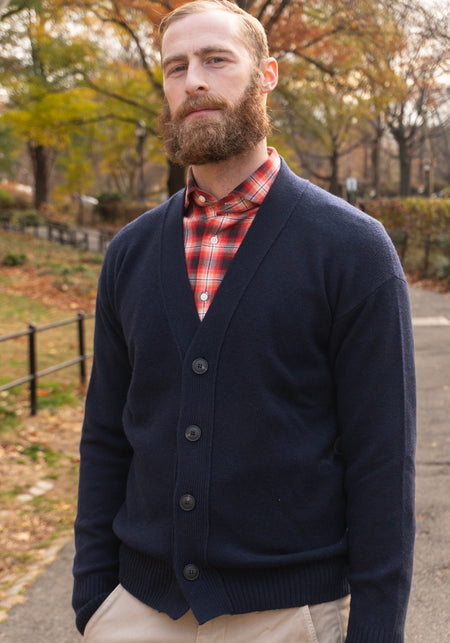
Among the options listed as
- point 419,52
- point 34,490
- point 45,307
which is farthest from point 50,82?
point 34,490

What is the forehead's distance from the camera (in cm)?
187

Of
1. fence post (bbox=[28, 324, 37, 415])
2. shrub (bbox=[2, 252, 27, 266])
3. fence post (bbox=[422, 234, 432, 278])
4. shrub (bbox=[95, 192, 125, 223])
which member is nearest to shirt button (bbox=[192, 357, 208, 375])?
fence post (bbox=[28, 324, 37, 415])

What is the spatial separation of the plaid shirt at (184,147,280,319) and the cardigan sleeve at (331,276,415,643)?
36 centimetres

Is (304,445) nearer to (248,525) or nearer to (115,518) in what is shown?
(248,525)

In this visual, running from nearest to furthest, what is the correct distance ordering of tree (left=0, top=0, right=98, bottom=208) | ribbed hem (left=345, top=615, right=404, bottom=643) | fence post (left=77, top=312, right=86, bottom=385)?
1. ribbed hem (left=345, top=615, right=404, bottom=643)
2. fence post (left=77, top=312, right=86, bottom=385)
3. tree (left=0, top=0, right=98, bottom=208)

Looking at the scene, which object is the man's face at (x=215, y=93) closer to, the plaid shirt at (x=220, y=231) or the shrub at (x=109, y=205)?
the plaid shirt at (x=220, y=231)

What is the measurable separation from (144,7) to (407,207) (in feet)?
33.3

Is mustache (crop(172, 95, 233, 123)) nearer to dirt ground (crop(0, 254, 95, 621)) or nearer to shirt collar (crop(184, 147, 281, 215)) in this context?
shirt collar (crop(184, 147, 281, 215))

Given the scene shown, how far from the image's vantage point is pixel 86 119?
59.6ft

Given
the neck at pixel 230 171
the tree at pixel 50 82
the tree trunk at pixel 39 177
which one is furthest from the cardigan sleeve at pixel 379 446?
the tree trunk at pixel 39 177

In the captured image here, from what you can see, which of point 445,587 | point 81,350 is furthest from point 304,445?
point 81,350

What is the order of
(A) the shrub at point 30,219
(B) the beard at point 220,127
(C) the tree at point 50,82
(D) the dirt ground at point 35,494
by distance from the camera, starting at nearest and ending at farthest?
(B) the beard at point 220,127, (D) the dirt ground at point 35,494, (C) the tree at point 50,82, (A) the shrub at point 30,219

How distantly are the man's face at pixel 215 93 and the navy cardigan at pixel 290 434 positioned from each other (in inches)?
8.9

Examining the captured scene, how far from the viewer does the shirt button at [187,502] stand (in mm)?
1733
